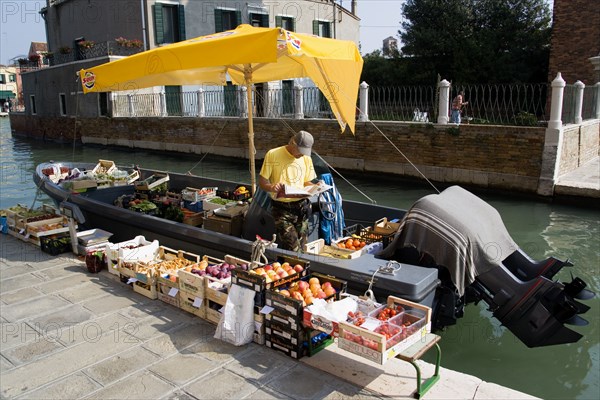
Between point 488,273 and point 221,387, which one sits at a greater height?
point 488,273

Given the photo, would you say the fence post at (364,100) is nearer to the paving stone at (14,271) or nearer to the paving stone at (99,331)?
the paving stone at (14,271)

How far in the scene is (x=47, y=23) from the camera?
29.2 m

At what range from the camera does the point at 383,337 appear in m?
3.30

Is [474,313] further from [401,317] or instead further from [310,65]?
[310,65]

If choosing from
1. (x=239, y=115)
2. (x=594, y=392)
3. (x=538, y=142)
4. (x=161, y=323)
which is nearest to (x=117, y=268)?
(x=161, y=323)

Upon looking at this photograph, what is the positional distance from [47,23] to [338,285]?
101 feet

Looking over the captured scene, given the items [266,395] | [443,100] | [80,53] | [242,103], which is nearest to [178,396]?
[266,395]

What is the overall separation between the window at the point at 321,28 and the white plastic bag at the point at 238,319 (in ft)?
83.1

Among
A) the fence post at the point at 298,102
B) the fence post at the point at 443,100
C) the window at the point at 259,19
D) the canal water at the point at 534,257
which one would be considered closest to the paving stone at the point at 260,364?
the canal water at the point at 534,257

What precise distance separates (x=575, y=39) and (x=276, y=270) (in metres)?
17.7

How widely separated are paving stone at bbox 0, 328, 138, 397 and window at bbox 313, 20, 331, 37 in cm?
2555

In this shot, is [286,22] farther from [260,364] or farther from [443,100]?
[260,364]

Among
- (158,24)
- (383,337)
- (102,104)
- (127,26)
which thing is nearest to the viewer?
(383,337)

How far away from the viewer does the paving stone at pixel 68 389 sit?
11.7 ft
